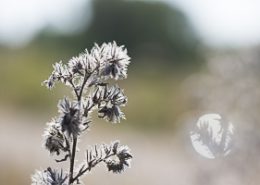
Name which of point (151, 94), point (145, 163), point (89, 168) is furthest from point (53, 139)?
point (151, 94)

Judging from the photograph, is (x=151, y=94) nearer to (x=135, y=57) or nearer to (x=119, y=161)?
(x=135, y=57)

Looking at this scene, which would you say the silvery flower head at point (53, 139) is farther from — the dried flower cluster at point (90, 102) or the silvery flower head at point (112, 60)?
the silvery flower head at point (112, 60)

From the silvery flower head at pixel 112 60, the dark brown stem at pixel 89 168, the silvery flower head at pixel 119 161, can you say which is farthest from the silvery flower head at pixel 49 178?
the silvery flower head at pixel 112 60

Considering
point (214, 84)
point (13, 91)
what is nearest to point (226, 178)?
point (214, 84)

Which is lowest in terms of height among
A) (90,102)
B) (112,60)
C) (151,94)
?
(90,102)

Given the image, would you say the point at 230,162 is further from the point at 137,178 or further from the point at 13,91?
the point at 13,91

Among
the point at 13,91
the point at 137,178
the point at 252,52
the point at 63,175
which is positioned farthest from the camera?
the point at 13,91
